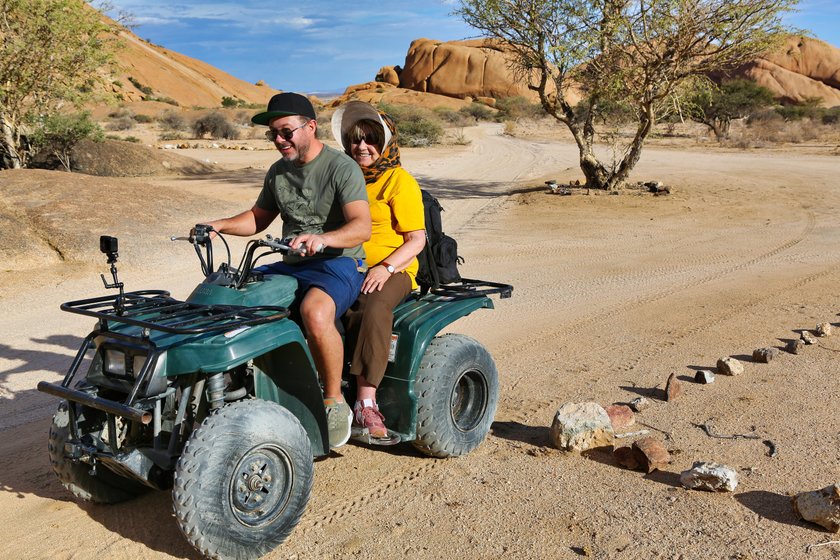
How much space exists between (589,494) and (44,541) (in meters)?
2.77

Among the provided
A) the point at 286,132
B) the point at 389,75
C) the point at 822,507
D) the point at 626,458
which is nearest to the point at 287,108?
the point at 286,132

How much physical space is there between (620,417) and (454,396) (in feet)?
3.99

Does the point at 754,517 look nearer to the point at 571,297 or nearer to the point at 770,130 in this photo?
the point at 571,297

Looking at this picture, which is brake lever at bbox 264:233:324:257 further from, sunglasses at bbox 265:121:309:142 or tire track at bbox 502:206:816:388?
tire track at bbox 502:206:816:388

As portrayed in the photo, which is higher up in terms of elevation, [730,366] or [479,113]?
[479,113]

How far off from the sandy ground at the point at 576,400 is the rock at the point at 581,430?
8cm

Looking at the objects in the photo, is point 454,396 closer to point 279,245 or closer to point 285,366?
point 285,366

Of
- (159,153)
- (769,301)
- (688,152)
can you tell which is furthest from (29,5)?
(688,152)

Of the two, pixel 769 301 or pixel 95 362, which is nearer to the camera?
pixel 95 362

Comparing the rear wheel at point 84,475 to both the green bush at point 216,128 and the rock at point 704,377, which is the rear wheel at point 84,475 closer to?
the rock at point 704,377

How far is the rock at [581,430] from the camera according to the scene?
15.5 feet

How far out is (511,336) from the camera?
24.5ft

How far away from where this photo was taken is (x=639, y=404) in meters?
5.45

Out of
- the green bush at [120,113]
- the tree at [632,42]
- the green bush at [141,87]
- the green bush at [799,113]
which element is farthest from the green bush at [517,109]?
the tree at [632,42]
